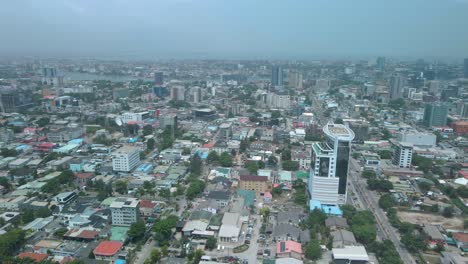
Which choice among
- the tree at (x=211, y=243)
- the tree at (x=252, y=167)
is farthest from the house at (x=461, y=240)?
the tree at (x=252, y=167)

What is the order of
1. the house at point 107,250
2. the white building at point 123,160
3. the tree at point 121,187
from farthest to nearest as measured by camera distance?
1. the white building at point 123,160
2. the tree at point 121,187
3. the house at point 107,250

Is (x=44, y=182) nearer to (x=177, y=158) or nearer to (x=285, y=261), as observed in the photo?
(x=177, y=158)

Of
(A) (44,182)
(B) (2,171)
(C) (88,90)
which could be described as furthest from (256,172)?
(C) (88,90)

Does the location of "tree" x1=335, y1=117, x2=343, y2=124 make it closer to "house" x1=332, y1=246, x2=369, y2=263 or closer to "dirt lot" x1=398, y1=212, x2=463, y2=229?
"dirt lot" x1=398, y1=212, x2=463, y2=229

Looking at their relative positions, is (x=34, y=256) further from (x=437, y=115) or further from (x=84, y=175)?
(x=437, y=115)

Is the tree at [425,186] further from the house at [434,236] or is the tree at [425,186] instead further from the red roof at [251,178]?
the red roof at [251,178]

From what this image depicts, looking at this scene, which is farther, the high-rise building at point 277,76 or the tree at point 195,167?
the high-rise building at point 277,76

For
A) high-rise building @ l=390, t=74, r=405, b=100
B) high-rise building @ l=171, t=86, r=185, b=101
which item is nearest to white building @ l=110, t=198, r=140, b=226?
high-rise building @ l=171, t=86, r=185, b=101
